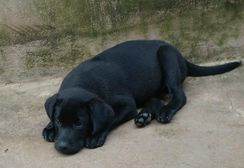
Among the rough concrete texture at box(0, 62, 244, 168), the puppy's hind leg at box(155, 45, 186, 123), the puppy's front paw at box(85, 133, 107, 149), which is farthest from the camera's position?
the puppy's hind leg at box(155, 45, 186, 123)

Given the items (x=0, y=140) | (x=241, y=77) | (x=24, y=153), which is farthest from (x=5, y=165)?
(x=241, y=77)

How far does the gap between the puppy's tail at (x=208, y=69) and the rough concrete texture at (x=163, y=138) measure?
0.14 meters

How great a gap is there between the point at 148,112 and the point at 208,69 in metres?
1.11

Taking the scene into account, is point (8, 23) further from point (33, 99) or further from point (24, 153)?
point (24, 153)

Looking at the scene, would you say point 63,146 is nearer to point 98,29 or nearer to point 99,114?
point 99,114

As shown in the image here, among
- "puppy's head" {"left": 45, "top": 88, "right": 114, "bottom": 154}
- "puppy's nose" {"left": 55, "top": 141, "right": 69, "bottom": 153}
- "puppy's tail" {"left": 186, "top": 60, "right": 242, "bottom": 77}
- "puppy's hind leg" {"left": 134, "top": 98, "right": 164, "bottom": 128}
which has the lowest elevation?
"puppy's tail" {"left": 186, "top": 60, "right": 242, "bottom": 77}

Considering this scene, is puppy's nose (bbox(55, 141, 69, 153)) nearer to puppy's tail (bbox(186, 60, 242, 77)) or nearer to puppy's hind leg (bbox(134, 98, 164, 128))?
puppy's hind leg (bbox(134, 98, 164, 128))

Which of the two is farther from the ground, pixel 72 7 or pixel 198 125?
pixel 72 7

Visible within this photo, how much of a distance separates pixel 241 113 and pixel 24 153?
5.45 ft

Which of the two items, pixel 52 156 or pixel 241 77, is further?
pixel 241 77

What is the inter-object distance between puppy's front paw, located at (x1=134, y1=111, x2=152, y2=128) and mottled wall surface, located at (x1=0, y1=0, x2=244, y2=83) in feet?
4.55

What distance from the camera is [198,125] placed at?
15.2 feet

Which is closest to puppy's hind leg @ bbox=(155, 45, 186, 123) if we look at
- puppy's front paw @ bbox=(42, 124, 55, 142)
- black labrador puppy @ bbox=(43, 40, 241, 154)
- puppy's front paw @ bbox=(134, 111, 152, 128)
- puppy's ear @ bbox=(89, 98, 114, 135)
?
black labrador puppy @ bbox=(43, 40, 241, 154)

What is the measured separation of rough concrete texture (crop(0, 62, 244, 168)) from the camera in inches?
162
